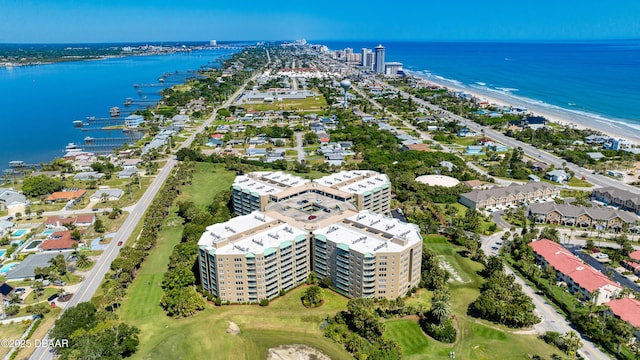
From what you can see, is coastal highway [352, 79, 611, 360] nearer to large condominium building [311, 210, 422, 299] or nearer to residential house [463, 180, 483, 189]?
large condominium building [311, 210, 422, 299]

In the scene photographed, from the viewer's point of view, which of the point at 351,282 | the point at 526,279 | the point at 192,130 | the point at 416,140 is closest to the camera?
the point at 351,282

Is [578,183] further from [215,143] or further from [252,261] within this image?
[215,143]

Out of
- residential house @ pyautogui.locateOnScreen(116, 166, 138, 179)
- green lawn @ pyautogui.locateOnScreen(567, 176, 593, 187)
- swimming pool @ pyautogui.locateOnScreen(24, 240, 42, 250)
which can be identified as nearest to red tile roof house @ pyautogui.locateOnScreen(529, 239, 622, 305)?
green lawn @ pyautogui.locateOnScreen(567, 176, 593, 187)

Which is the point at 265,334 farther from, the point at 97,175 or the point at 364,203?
the point at 97,175

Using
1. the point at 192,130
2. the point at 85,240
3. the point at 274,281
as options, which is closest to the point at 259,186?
the point at 274,281

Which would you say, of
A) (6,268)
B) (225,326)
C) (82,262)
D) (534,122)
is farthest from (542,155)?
(6,268)
